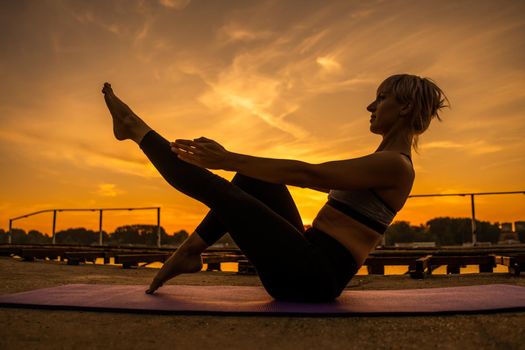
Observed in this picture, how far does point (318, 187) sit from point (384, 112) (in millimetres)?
500

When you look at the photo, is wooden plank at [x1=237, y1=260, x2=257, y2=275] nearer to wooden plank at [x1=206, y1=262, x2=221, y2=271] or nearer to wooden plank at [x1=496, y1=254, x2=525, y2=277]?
wooden plank at [x1=206, y1=262, x2=221, y2=271]

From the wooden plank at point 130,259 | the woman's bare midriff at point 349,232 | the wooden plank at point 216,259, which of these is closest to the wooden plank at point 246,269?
the wooden plank at point 216,259

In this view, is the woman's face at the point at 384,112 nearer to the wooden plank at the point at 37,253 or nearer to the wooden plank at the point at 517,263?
the wooden plank at the point at 517,263

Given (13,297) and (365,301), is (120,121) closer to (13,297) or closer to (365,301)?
(13,297)

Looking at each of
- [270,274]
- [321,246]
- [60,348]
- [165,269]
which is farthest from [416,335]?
[165,269]

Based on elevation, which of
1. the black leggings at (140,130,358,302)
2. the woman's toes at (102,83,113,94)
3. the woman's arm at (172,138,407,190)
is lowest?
the black leggings at (140,130,358,302)

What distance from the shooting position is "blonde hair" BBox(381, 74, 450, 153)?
2182mm

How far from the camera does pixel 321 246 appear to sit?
2115mm

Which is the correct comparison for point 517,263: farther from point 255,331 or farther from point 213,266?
point 255,331

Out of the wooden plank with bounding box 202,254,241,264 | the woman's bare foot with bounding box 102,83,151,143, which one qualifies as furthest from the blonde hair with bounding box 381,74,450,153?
the wooden plank with bounding box 202,254,241,264

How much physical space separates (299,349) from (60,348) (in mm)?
752

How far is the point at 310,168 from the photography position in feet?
6.32

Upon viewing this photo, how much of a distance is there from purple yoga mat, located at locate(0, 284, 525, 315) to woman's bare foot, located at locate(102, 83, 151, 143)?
0.85 meters

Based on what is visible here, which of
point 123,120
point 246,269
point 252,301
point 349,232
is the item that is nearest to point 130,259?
point 246,269
